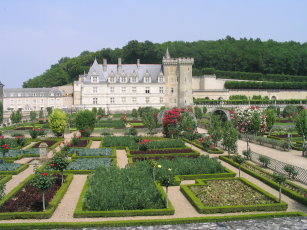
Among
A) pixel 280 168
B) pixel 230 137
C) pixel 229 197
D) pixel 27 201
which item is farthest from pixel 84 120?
pixel 229 197

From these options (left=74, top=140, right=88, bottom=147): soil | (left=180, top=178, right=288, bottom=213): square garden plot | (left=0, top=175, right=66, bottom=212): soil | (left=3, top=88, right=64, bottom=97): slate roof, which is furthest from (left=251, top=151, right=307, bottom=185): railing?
(left=3, top=88, right=64, bottom=97): slate roof

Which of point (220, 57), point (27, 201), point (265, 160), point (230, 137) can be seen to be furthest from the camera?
point (220, 57)

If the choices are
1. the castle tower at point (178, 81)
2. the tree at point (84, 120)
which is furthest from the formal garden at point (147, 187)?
the castle tower at point (178, 81)

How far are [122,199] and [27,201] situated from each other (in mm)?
4033

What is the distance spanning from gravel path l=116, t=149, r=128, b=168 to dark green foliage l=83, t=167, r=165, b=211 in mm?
4154

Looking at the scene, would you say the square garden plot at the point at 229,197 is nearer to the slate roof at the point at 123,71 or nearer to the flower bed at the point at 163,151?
the flower bed at the point at 163,151

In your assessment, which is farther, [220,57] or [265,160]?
[220,57]

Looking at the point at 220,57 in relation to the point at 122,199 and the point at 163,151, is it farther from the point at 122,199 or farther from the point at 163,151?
the point at 122,199

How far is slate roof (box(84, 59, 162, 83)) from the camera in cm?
5691

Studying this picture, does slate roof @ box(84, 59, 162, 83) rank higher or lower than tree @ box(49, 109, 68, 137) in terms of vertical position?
higher

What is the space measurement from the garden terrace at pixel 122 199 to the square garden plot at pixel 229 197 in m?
1.45

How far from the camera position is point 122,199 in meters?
12.3

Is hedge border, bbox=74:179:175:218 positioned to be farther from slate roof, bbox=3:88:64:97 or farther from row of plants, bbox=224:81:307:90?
row of plants, bbox=224:81:307:90

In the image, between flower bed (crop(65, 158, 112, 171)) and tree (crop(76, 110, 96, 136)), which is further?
tree (crop(76, 110, 96, 136))
